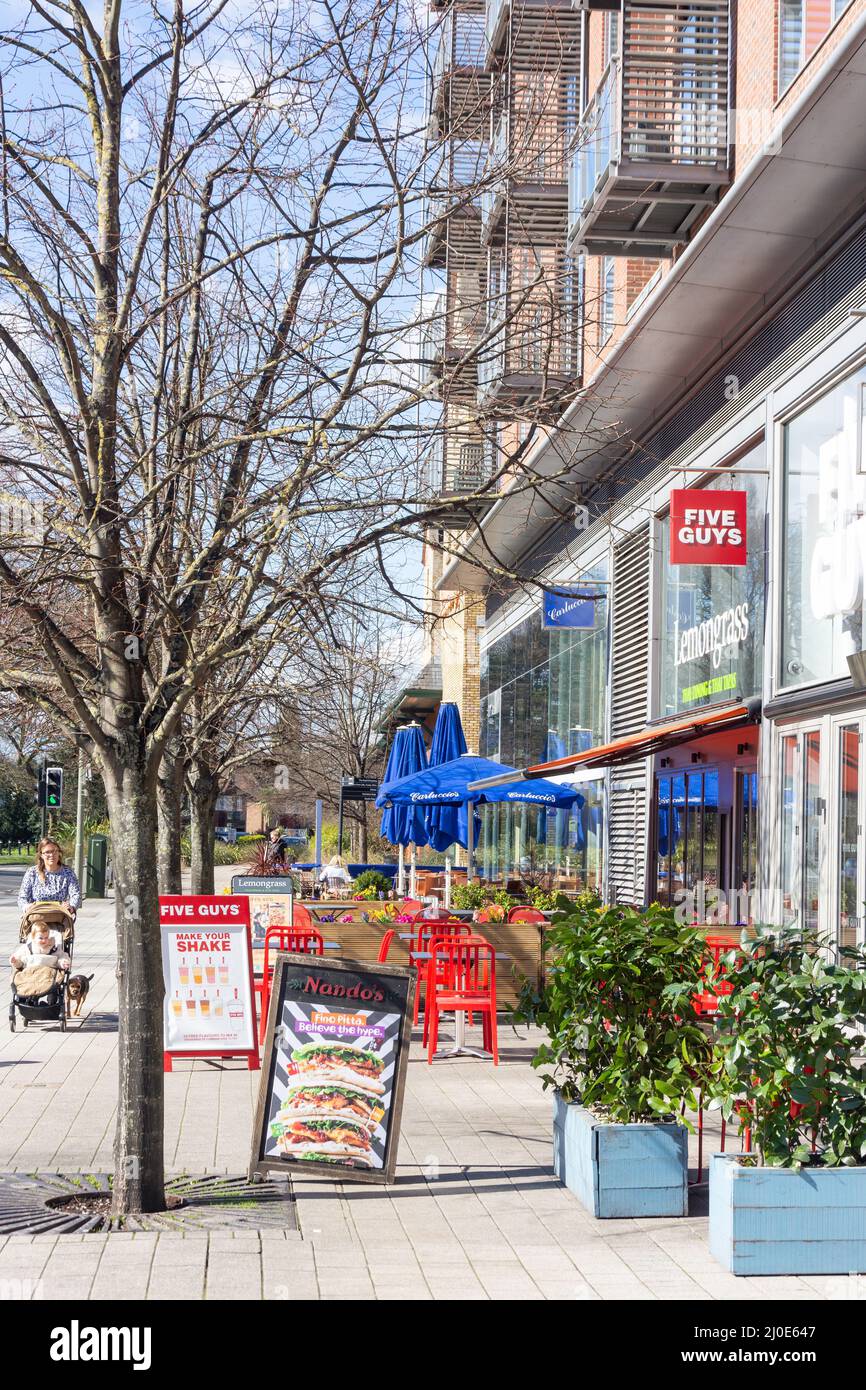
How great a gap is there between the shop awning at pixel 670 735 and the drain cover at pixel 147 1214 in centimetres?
720

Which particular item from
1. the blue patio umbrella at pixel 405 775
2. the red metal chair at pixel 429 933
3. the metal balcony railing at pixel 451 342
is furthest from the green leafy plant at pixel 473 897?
the metal balcony railing at pixel 451 342

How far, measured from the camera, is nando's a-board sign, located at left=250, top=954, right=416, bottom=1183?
24.7ft

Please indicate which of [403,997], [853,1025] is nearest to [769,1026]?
[853,1025]

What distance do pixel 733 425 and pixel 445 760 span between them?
371 inches

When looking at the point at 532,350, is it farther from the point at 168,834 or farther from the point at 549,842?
the point at 549,842

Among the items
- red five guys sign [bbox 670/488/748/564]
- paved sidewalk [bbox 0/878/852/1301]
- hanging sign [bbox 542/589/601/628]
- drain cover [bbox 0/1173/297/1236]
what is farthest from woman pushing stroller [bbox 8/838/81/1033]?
hanging sign [bbox 542/589/601/628]

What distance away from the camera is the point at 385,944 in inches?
551

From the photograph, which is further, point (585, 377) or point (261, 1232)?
point (585, 377)

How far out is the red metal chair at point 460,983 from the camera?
11.6 m

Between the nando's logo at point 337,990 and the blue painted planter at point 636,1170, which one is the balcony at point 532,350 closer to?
the nando's logo at point 337,990

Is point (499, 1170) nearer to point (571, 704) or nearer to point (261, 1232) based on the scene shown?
point (261, 1232)

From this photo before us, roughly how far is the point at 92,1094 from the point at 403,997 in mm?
3454

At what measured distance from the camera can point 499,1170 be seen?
26.3 ft

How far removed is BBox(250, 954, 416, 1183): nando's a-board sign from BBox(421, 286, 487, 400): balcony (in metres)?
3.14
